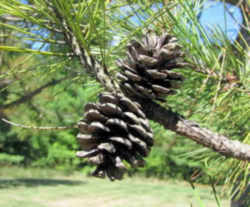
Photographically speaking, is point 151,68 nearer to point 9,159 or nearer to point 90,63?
point 90,63

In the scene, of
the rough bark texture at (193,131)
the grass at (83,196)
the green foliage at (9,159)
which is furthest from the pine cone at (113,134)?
the green foliage at (9,159)

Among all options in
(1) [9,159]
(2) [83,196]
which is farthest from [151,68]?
(1) [9,159]

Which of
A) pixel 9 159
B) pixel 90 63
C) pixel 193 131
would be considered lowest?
pixel 9 159

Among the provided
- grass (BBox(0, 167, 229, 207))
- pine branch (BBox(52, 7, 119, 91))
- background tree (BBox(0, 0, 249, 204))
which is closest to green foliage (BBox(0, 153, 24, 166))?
grass (BBox(0, 167, 229, 207))

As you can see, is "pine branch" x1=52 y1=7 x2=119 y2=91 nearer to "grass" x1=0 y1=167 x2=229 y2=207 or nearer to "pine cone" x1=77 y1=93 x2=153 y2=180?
"pine cone" x1=77 y1=93 x2=153 y2=180

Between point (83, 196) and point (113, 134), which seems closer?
point (113, 134)

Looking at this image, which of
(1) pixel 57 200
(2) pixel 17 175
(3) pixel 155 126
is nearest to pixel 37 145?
(2) pixel 17 175
